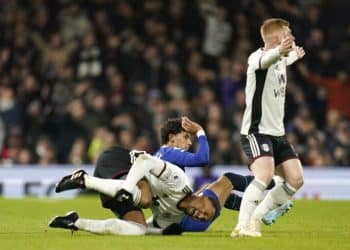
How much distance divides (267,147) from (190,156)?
772 mm

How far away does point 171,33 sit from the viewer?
72.8ft

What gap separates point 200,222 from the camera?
11.2 m

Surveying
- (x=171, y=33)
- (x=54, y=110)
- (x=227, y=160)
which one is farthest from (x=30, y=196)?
(x=171, y=33)

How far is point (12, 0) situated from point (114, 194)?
43.4 ft

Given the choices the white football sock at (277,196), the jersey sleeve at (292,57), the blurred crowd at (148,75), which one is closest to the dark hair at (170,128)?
the white football sock at (277,196)

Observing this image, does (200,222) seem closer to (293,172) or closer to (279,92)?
(293,172)

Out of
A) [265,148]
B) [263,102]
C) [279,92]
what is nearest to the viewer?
[265,148]

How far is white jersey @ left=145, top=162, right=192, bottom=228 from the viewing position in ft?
34.3

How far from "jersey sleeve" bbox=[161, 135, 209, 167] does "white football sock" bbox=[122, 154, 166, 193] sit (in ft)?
1.08

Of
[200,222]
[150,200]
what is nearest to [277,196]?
[200,222]

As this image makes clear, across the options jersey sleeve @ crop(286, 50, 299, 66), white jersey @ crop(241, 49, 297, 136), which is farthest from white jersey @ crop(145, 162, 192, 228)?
jersey sleeve @ crop(286, 50, 299, 66)

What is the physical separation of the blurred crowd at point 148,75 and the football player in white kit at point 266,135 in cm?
824

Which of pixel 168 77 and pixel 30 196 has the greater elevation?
A: pixel 168 77

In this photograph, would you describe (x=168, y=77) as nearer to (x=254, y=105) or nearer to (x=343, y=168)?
(x=343, y=168)
